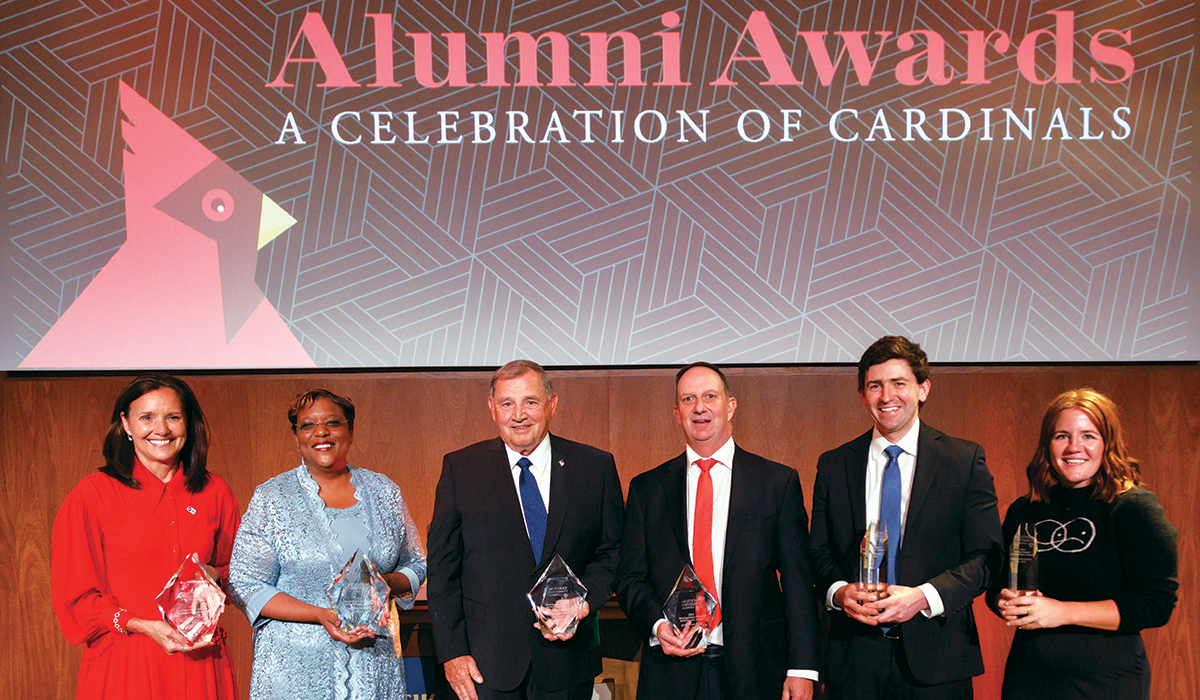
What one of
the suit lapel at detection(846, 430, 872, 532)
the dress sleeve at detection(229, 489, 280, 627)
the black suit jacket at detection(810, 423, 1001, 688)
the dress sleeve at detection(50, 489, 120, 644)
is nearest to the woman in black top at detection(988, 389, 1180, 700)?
the black suit jacket at detection(810, 423, 1001, 688)

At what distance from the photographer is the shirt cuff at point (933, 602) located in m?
2.33

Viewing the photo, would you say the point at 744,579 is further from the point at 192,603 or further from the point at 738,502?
the point at 192,603

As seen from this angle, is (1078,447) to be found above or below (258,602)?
above

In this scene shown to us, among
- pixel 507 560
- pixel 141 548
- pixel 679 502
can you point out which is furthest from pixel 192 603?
pixel 679 502

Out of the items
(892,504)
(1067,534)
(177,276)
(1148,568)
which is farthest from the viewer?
(177,276)

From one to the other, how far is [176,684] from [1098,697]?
2583mm

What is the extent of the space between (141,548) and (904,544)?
2234 millimetres

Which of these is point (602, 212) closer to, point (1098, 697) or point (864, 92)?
point (864, 92)

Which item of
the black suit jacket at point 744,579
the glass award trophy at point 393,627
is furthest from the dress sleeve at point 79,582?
the black suit jacket at point 744,579

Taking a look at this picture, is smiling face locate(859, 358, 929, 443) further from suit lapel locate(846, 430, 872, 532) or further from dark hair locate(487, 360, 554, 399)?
dark hair locate(487, 360, 554, 399)

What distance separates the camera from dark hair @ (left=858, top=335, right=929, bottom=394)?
250 cm

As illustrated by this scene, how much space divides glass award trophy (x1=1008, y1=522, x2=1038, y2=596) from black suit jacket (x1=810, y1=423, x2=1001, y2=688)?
105 millimetres

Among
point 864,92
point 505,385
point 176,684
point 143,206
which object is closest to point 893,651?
point 505,385

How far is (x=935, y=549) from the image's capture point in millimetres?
2430
